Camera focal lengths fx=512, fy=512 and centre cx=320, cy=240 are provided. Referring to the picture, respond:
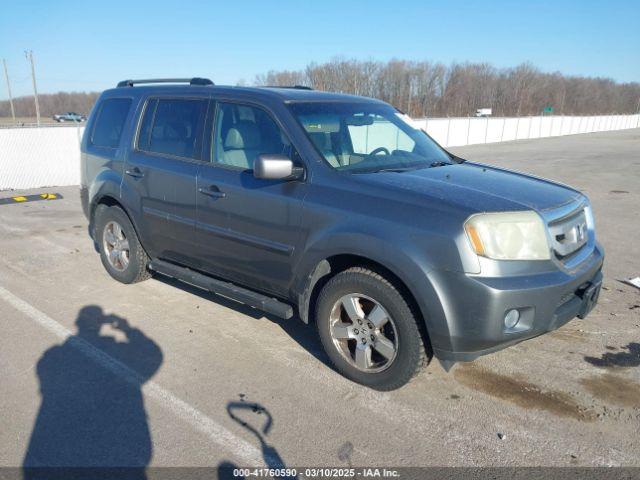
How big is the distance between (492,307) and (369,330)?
864mm

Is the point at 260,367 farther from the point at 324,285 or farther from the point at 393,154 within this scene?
the point at 393,154

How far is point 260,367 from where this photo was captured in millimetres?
3789

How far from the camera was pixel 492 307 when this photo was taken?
9.56 feet

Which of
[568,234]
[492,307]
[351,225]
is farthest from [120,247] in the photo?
[568,234]

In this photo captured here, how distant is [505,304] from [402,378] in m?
0.84

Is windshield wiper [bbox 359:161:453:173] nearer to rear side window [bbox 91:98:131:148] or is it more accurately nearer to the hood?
the hood

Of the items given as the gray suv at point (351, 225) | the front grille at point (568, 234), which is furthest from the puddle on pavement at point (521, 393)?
the front grille at point (568, 234)

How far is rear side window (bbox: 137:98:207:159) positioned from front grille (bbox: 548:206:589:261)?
2.86 m

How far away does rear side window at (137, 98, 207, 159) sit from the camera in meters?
4.45

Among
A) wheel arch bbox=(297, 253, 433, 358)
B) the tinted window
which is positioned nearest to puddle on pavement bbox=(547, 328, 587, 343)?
wheel arch bbox=(297, 253, 433, 358)

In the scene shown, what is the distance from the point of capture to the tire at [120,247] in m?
5.27

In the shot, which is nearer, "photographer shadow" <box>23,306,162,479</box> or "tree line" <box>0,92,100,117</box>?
"photographer shadow" <box>23,306,162,479</box>

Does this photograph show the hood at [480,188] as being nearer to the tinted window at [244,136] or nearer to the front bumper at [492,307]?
the front bumper at [492,307]

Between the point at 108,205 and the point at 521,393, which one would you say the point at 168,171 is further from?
the point at 521,393
